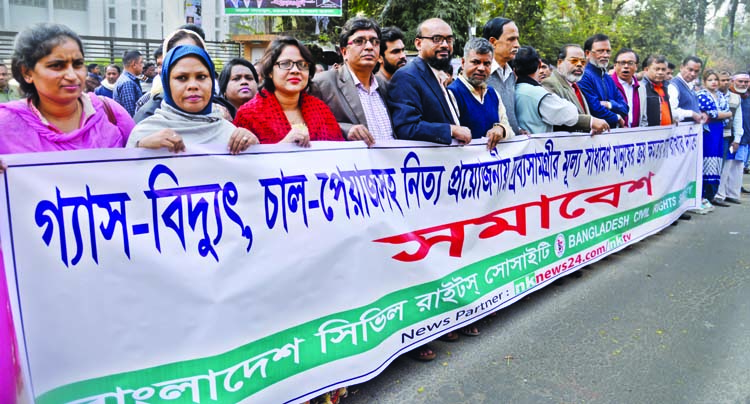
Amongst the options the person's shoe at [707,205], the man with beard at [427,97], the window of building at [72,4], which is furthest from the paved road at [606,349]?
the window of building at [72,4]

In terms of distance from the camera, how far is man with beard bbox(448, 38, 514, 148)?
13.7 feet

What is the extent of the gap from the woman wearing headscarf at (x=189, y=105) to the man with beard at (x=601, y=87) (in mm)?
4357

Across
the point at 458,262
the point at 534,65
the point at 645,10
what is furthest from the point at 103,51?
the point at 645,10

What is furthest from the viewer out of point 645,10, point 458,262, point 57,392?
point 645,10

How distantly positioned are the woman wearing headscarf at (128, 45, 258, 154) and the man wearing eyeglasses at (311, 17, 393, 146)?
1.07m

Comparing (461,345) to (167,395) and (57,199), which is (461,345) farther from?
(57,199)

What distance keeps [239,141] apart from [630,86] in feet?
19.1

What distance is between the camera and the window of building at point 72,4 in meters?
23.7

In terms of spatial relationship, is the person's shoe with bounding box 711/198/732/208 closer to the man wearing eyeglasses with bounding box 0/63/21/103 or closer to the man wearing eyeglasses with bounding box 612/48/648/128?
the man wearing eyeglasses with bounding box 612/48/648/128

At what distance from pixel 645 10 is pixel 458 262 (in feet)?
117

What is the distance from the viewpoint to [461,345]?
3.83 m

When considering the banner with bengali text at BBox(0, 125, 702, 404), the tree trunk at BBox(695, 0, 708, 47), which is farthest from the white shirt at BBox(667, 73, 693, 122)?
the tree trunk at BBox(695, 0, 708, 47)

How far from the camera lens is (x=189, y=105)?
272cm

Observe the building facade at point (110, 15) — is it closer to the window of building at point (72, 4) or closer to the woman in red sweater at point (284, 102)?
the window of building at point (72, 4)
